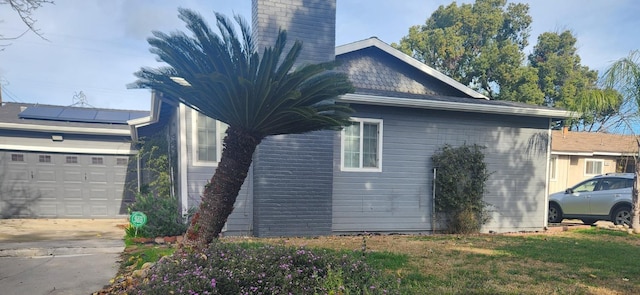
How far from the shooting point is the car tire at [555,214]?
11.4 m

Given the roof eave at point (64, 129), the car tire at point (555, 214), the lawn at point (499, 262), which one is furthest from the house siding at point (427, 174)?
the roof eave at point (64, 129)

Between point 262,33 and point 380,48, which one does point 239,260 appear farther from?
point 380,48

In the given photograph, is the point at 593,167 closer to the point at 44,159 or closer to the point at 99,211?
the point at 99,211

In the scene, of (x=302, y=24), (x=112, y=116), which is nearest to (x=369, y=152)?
(x=302, y=24)

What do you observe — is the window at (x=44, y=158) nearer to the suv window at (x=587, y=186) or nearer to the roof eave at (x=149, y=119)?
the roof eave at (x=149, y=119)

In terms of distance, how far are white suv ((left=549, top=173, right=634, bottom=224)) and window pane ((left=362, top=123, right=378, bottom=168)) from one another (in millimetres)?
7217

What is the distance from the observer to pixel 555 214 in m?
11.5

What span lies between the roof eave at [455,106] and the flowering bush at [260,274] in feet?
14.3

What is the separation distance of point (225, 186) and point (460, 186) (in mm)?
6624

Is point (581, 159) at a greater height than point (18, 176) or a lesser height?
greater

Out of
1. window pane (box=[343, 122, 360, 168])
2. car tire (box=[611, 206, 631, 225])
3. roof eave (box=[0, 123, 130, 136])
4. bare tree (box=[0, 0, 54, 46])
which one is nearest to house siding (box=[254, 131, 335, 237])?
window pane (box=[343, 122, 360, 168])

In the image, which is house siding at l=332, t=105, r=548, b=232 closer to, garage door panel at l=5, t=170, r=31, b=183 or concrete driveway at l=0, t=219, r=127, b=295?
concrete driveway at l=0, t=219, r=127, b=295

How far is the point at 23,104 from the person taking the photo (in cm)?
1300

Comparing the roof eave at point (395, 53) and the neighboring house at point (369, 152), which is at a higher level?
the roof eave at point (395, 53)
